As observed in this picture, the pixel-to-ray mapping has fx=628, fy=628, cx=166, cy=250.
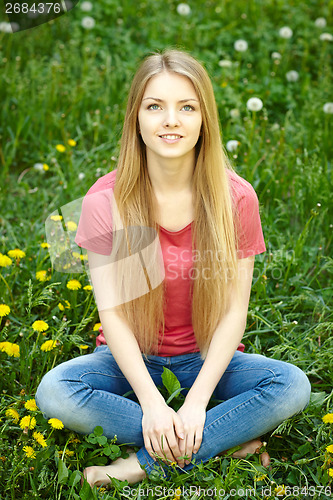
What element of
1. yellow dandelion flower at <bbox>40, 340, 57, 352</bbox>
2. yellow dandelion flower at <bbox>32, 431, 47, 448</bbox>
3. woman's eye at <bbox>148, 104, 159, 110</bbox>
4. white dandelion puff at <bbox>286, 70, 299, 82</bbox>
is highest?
white dandelion puff at <bbox>286, 70, 299, 82</bbox>

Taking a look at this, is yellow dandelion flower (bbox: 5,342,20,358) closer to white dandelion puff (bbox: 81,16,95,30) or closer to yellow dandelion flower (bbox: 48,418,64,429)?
yellow dandelion flower (bbox: 48,418,64,429)

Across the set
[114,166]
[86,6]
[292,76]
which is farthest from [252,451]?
[86,6]

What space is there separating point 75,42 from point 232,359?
2414 millimetres

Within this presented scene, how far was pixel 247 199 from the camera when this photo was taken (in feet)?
6.14

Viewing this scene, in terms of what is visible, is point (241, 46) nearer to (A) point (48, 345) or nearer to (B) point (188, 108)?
(B) point (188, 108)

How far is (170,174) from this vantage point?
72.9 inches

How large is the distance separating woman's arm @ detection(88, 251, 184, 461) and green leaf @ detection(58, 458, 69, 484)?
23 cm

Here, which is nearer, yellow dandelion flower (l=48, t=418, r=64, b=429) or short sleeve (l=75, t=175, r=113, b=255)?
yellow dandelion flower (l=48, t=418, r=64, b=429)

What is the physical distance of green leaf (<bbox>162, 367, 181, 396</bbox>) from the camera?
184 centimetres

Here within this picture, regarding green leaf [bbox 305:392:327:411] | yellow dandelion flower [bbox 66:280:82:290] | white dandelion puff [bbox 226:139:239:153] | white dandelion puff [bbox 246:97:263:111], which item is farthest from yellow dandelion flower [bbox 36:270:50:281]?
white dandelion puff [bbox 246:97:263:111]

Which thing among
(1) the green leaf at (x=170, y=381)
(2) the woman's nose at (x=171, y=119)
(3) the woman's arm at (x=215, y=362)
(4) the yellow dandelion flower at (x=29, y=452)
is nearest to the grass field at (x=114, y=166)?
(4) the yellow dandelion flower at (x=29, y=452)

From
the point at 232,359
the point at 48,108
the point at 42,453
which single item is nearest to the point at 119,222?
the point at 232,359

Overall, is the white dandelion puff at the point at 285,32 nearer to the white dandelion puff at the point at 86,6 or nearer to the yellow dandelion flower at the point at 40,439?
the white dandelion puff at the point at 86,6

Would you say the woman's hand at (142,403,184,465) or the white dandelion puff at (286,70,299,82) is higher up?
the white dandelion puff at (286,70,299,82)
